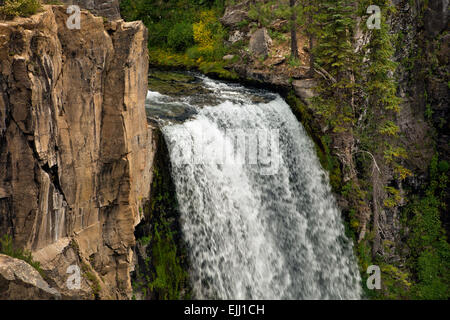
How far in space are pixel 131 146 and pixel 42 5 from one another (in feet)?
13.4

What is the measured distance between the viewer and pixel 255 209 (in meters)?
15.1

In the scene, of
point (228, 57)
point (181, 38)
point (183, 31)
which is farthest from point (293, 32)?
point (183, 31)

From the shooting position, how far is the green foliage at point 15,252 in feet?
28.7

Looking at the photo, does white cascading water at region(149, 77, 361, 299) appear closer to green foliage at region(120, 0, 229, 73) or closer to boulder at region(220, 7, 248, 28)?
green foliage at region(120, 0, 229, 73)

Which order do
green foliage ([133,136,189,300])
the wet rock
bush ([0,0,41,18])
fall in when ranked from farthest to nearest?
the wet rock → green foliage ([133,136,189,300]) → bush ([0,0,41,18])

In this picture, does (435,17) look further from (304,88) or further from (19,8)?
(19,8)

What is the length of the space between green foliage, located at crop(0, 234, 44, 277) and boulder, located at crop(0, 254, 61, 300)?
429 mm

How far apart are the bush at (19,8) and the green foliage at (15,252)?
15.7 ft

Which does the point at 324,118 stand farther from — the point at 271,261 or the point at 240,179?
the point at 271,261

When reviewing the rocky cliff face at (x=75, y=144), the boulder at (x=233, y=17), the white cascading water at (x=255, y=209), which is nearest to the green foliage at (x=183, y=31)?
the boulder at (x=233, y=17)

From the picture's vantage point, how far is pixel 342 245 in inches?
682

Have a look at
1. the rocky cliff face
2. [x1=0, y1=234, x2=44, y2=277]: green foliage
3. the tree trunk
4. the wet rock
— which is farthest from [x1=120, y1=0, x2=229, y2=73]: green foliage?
[x1=0, y1=234, x2=44, y2=277]: green foliage

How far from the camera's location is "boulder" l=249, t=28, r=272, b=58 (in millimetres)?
22531
